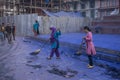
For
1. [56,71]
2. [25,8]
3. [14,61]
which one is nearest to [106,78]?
[56,71]

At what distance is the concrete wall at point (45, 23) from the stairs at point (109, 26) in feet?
18.9

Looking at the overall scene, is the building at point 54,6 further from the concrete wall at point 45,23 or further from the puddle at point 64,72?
the puddle at point 64,72

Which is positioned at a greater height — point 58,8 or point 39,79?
point 58,8

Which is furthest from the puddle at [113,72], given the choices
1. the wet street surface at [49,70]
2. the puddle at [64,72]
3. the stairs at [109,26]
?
the stairs at [109,26]

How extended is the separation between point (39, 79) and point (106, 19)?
1705cm

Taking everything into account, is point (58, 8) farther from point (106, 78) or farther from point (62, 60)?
point (106, 78)

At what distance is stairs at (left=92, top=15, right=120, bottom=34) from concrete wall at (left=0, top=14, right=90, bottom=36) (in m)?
5.76

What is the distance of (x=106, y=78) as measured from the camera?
30.1ft

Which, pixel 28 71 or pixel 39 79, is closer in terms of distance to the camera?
pixel 39 79

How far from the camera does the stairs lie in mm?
22256

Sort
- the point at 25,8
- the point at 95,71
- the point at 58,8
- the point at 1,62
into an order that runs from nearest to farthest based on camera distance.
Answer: the point at 95,71, the point at 1,62, the point at 25,8, the point at 58,8

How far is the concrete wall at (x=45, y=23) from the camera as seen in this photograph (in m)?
28.6

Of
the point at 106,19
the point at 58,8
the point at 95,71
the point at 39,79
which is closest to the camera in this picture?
the point at 39,79

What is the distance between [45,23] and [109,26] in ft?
26.3
